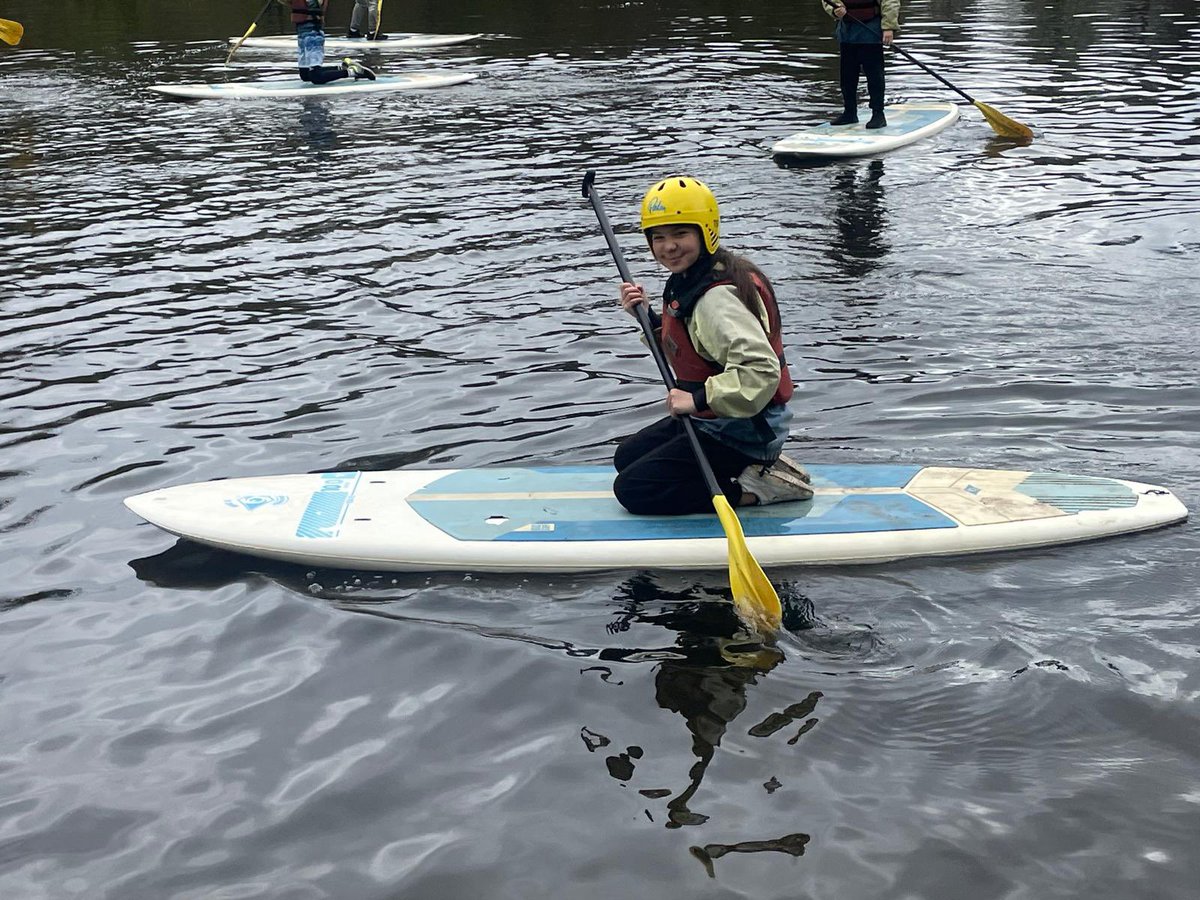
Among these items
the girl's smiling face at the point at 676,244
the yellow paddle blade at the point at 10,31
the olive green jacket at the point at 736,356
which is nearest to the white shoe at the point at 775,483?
the olive green jacket at the point at 736,356

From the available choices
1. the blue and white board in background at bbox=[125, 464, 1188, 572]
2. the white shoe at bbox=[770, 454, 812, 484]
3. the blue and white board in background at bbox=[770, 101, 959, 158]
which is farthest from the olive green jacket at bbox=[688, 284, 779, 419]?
the blue and white board in background at bbox=[770, 101, 959, 158]

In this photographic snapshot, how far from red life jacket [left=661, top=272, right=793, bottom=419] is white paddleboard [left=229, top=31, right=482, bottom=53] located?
19.5m

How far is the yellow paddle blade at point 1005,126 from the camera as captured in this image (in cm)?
1412

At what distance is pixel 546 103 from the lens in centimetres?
1727

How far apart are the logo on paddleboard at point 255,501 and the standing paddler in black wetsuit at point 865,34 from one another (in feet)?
30.8

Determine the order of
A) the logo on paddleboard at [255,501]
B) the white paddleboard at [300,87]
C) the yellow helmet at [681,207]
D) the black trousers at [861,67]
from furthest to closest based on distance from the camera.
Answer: the white paddleboard at [300,87] < the black trousers at [861,67] < the logo on paddleboard at [255,501] < the yellow helmet at [681,207]

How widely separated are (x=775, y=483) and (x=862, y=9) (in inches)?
354

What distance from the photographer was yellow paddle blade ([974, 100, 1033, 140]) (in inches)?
556

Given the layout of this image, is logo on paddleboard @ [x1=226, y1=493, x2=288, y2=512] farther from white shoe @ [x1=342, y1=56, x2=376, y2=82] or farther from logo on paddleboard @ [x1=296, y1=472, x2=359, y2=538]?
white shoe @ [x1=342, y1=56, x2=376, y2=82]

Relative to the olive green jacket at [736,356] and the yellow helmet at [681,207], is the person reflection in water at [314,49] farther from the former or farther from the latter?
the olive green jacket at [736,356]

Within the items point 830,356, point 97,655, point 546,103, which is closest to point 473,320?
point 830,356

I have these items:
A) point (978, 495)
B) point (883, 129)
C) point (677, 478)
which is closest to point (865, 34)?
point (883, 129)

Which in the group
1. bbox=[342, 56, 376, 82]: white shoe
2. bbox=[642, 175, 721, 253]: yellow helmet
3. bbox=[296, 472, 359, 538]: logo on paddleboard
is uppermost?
bbox=[342, 56, 376, 82]: white shoe

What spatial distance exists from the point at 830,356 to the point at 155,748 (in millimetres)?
5090
